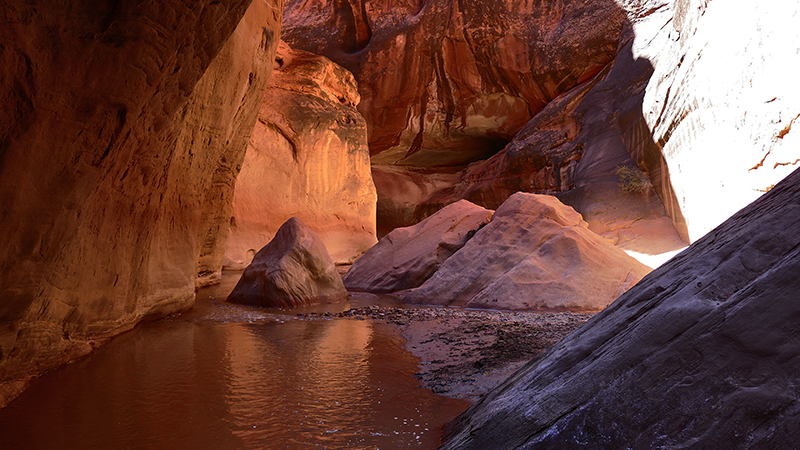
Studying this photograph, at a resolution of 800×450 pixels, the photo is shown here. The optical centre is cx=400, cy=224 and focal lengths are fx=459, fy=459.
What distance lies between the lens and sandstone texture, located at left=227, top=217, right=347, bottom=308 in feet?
21.6

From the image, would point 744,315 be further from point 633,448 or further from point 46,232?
point 46,232

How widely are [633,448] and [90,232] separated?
13.3 ft

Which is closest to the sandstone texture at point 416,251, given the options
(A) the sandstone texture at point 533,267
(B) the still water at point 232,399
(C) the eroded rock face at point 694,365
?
(A) the sandstone texture at point 533,267

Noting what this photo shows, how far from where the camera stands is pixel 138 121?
3.29 m

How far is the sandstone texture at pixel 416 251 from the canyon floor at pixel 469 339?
1.94 metres

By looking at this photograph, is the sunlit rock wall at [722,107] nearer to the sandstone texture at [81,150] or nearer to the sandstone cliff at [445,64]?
the sandstone cliff at [445,64]

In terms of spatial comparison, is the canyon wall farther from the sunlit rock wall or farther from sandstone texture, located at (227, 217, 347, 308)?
sandstone texture, located at (227, 217, 347, 308)

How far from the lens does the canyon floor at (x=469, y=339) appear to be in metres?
3.06

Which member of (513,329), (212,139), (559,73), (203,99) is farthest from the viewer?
(559,73)

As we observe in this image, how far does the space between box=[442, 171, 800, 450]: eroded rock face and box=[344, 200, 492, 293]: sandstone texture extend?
22.2ft

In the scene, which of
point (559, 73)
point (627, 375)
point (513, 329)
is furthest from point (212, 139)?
point (559, 73)

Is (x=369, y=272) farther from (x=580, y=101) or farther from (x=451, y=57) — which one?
(x=451, y=57)

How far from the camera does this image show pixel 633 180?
1197cm

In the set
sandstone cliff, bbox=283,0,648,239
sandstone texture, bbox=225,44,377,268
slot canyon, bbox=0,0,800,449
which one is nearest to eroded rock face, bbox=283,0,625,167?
sandstone cliff, bbox=283,0,648,239
